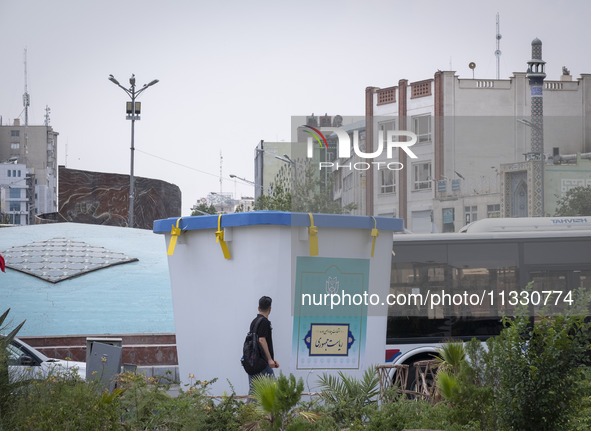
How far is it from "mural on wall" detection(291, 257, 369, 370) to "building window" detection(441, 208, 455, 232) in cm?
3232

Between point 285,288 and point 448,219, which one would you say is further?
point 448,219

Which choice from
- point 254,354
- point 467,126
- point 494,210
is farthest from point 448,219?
point 254,354

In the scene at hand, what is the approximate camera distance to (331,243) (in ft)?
29.0

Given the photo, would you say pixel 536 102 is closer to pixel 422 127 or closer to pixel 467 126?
pixel 467 126

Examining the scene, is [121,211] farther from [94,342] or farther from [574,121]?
[94,342]

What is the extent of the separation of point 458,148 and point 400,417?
50.4m

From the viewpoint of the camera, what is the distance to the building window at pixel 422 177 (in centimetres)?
4806

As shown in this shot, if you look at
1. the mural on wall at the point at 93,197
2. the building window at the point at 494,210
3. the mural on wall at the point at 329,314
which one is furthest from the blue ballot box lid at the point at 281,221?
the mural on wall at the point at 93,197

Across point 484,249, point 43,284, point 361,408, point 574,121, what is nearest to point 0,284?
point 43,284

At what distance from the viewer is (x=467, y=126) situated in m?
56.4

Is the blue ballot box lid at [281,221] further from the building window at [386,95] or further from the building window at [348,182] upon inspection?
the building window at [386,95]

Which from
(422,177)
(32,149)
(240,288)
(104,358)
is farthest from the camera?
(32,149)

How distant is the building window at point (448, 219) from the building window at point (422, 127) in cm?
1433

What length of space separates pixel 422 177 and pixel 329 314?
4203 centimetres
